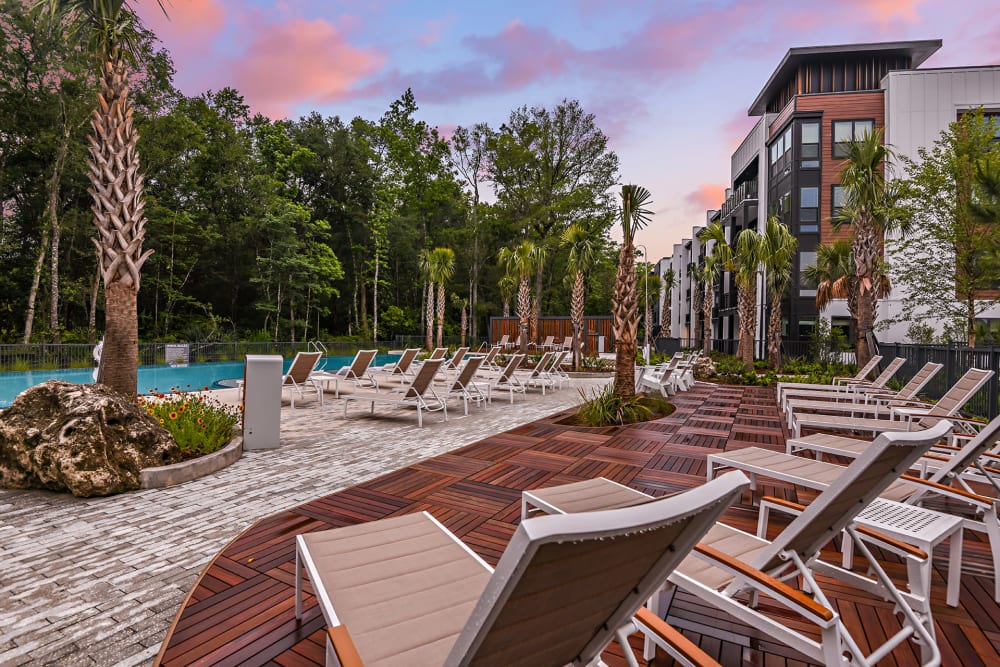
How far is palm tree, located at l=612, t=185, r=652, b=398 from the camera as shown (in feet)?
26.0

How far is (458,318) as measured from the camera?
124 feet

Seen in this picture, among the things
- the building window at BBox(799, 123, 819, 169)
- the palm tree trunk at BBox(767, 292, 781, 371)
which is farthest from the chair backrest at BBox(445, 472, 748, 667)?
the building window at BBox(799, 123, 819, 169)

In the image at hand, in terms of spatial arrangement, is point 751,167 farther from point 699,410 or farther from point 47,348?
point 47,348

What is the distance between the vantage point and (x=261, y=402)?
554cm

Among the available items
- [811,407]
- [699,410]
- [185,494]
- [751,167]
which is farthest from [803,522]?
[751,167]

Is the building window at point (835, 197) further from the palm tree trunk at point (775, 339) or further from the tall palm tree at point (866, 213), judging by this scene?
the tall palm tree at point (866, 213)

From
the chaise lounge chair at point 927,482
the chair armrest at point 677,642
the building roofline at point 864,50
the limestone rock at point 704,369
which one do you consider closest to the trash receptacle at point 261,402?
the chaise lounge chair at point 927,482

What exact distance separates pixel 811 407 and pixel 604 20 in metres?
10.4

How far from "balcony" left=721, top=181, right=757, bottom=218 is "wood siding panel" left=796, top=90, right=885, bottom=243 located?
5.66 m

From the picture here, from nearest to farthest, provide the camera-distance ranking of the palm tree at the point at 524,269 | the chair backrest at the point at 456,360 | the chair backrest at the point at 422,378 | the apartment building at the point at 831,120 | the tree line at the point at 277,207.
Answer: the chair backrest at the point at 422,378
the chair backrest at the point at 456,360
the tree line at the point at 277,207
the palm tree at the point at 524,269
the apartment building at the point at 831,120

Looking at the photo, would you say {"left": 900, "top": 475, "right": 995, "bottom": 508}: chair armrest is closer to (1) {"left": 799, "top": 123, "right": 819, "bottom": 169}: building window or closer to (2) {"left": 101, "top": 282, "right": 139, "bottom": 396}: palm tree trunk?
(2) {"left": 101, "top": 282, "right": 139, "bottom": 396}: palm tree trunk

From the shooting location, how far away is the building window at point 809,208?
22625mm

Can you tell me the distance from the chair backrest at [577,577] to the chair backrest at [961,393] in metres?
5.92

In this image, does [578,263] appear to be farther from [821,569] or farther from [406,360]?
[821,569]
